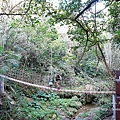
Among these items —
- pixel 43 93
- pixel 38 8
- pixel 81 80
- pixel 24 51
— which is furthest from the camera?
pixel 81 80

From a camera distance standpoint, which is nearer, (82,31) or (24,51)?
(82,31)

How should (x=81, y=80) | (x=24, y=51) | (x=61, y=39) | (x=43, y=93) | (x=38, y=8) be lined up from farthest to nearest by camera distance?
A: (x=61, y=39) < (x=81, y=80) < (x=43, y=93) < (x=24, y=51) < (x=38, y=8)

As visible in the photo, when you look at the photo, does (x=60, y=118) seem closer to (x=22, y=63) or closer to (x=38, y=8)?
(x=22, y=63)

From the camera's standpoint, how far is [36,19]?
238 cm

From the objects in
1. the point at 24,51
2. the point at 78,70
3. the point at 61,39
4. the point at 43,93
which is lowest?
the point at 43,93

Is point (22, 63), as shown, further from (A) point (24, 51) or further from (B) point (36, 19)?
(B) point (36, 19)

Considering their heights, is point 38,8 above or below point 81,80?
above

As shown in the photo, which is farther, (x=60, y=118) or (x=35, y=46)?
(x=35, y=46)

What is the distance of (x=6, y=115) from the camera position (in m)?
2.60

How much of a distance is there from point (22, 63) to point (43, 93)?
78 cm

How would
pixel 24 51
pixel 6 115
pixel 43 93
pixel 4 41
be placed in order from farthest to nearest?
pixel 43 93, pixel 24 51, pixel 4 41, pixel 6 115

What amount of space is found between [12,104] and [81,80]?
2.10m

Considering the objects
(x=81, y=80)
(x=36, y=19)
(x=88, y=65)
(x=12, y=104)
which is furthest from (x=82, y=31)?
(x=88, y=65)

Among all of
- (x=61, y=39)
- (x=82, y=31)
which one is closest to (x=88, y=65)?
(x=61, y=39)
